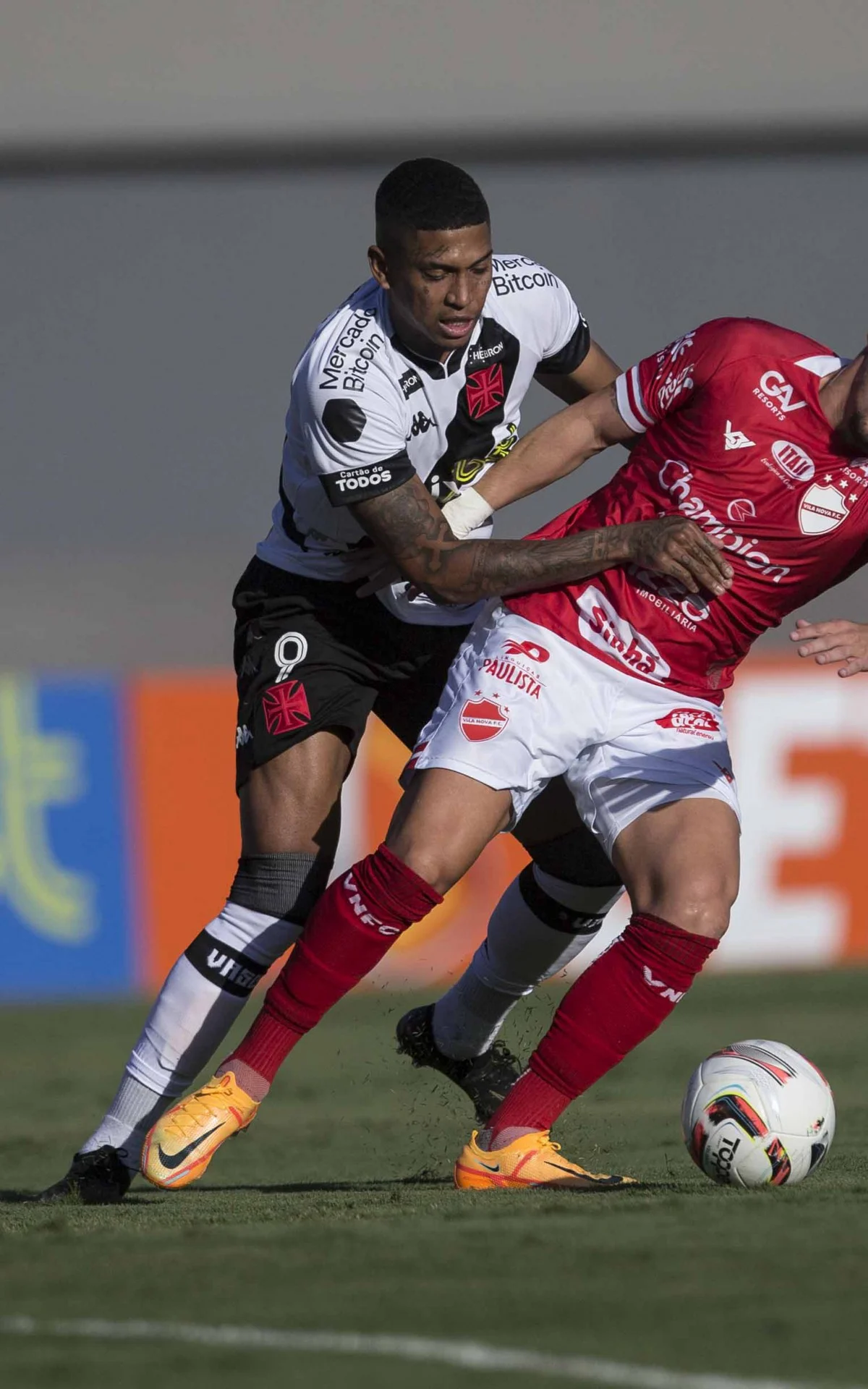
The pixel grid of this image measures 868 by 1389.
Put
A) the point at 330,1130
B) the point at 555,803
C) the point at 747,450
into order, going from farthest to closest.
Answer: the point at 330,1130, the point at 555,803, the point at 747,450

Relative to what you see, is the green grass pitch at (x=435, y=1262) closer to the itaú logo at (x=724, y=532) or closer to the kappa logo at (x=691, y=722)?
the kappa logo at (x=691, y=722)

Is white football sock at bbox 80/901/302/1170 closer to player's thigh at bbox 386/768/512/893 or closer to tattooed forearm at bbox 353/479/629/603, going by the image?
player's thigh at bbox 386/768/512/893

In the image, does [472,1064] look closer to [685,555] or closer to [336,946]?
[336,946]

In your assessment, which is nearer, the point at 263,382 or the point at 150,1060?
the point at 150,1060

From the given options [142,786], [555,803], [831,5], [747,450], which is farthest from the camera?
[831,5]

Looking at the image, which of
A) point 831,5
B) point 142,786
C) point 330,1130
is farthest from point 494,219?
point 330,1130

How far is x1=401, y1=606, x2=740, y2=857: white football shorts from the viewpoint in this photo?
4352 millimetres

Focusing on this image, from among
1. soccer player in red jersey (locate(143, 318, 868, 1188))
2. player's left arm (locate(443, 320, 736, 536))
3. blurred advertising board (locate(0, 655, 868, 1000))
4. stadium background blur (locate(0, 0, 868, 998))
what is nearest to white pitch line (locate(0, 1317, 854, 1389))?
soccer player in red jersey (locate(143, 318, 868, 1188))

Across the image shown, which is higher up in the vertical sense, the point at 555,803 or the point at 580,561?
the point at 580,561

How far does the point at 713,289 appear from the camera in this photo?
13.5m

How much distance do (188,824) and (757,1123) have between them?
18.0 ft

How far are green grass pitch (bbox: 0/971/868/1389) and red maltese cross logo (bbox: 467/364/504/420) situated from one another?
1769 millimetres

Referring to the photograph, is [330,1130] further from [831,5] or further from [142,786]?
[831,5]

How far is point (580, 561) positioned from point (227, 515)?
9116mm
